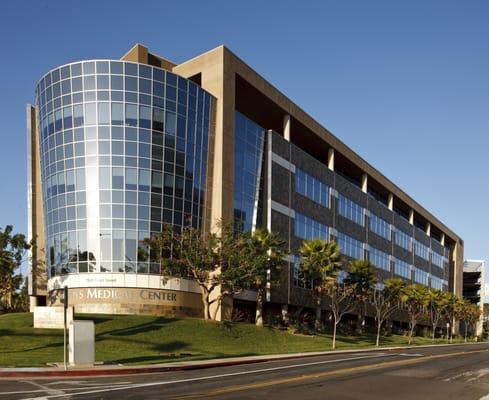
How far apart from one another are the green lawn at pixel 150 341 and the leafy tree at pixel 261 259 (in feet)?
14.0

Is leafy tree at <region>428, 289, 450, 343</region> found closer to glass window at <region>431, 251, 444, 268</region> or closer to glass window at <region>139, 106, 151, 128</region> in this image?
glass window at <region>431, 251, 444, 268</region>

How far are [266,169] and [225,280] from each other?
59.1 feet

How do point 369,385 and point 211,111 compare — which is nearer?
point 369,385

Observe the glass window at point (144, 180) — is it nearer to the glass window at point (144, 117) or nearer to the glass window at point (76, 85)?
the glass window at point (144, 117)

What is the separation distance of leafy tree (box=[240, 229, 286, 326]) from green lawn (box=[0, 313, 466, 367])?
14.0 feet

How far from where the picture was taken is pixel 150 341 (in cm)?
3616

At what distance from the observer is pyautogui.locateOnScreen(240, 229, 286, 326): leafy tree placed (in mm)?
45375

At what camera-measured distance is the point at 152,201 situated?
156 ft

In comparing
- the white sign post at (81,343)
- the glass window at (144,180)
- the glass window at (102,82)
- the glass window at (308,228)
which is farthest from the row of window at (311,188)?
the white sign post at (81,343)

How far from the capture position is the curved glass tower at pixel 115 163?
154 feet

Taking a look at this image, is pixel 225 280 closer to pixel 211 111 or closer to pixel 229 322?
pixel 229 322

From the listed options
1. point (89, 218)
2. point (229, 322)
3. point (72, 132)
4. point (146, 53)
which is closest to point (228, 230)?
point (229, 322)

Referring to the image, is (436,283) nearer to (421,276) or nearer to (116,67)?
(421,276)

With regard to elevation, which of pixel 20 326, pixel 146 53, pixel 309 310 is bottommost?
pixel 309 310
